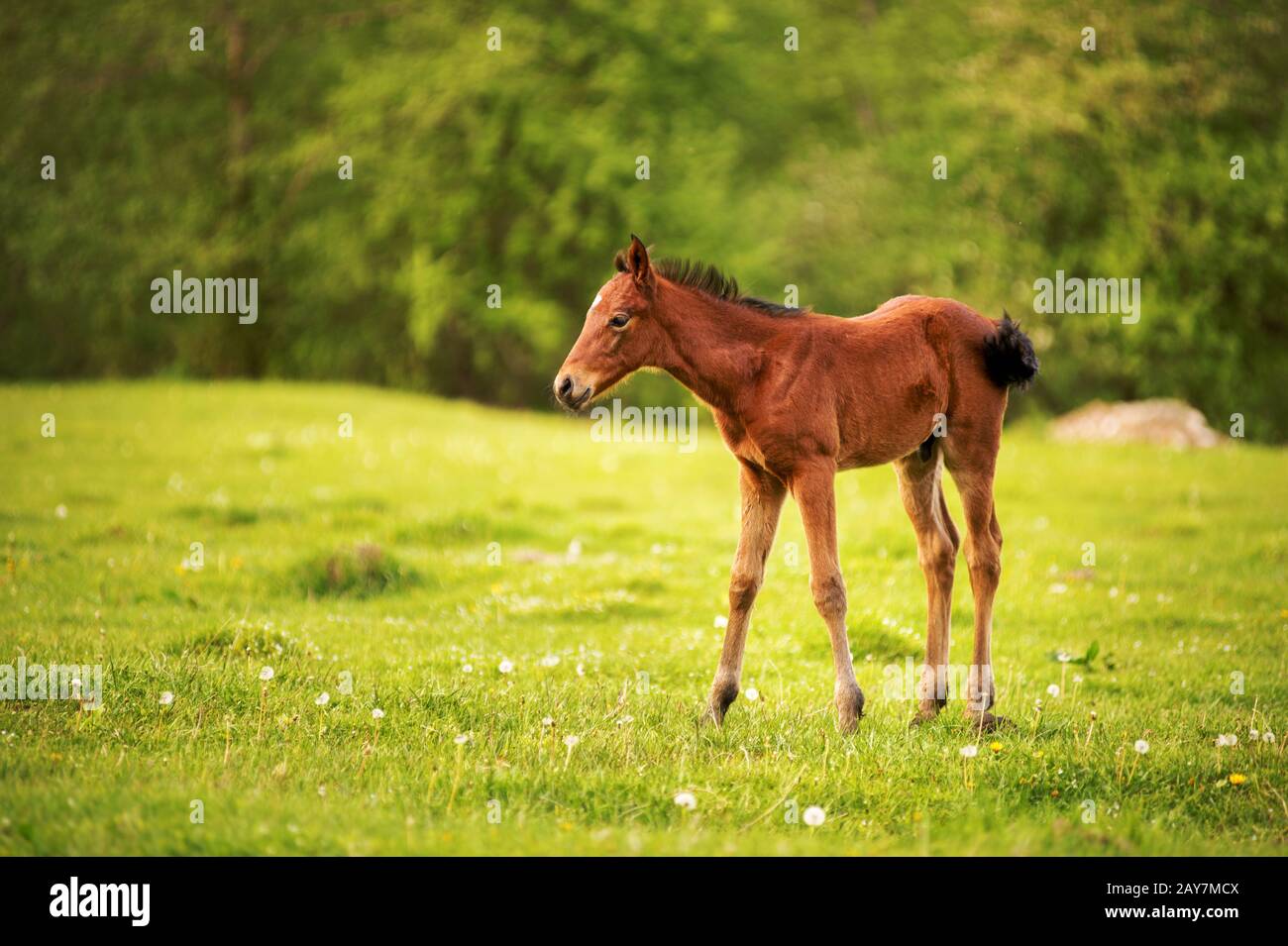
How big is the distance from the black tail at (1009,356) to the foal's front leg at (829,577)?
1430 mm

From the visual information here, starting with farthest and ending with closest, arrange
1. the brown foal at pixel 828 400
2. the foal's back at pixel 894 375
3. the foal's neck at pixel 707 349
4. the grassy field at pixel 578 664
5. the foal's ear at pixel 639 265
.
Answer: the foal's back at pixel 894 375 < the foal's neck at pixel 707 349 < the brown foal at pixel 828 400 < the foal's ear at pixel 639 265 < the grassy field at pixel 578 664

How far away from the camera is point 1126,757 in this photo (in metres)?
7.61

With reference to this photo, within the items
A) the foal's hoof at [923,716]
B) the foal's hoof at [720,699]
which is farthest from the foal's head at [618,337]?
the foal's hoof at [923,716]

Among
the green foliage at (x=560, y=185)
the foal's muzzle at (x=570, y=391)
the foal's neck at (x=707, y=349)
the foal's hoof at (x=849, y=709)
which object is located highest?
the green foliage at (x=560, y=185)

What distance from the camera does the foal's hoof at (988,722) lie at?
26.9 feet

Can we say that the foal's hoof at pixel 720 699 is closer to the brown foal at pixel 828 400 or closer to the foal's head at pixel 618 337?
the brown foal at pixel 828 400

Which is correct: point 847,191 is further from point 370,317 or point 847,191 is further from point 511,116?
point 370,317

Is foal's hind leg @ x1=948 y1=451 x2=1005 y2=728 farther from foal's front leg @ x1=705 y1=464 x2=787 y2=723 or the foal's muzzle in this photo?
the foal's muzzle

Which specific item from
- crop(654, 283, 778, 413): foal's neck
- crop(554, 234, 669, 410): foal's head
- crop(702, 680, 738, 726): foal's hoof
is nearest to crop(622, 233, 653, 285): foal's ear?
crop(554, 234, 669, 410): foal's head

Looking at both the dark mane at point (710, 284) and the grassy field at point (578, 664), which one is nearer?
the grassy field at point (578, 664)

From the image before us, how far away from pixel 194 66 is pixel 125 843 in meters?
36.2

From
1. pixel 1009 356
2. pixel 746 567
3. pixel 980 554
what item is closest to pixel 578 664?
pixel 746 567
